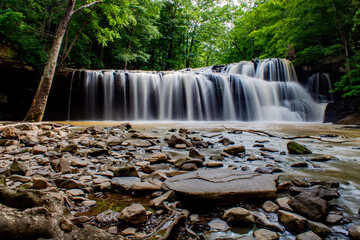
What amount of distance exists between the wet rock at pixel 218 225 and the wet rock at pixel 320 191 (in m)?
0.81

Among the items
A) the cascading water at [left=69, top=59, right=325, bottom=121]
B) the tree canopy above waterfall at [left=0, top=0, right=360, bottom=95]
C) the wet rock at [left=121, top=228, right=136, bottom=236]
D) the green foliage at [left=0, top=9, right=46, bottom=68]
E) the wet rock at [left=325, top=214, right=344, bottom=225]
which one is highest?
the tree canopy above waterfall at [left=0, top=0, right=360, bottom=95]

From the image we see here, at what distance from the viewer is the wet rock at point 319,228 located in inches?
42.3

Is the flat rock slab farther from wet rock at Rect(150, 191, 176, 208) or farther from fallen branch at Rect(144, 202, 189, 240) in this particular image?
fallen branch at Rect(144, 202, 189, 240)

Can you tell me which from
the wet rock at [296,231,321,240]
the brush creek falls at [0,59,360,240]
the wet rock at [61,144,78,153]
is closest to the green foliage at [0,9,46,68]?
the brush creek falls at [0,59,360,240]

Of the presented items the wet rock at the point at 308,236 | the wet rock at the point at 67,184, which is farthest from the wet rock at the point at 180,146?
the wet rock at the point at 308,236

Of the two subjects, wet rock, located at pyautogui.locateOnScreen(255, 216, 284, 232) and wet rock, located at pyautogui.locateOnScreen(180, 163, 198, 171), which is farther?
wet rock, located at pyautogui.locateOnScreen(180, 163, 198, 171)

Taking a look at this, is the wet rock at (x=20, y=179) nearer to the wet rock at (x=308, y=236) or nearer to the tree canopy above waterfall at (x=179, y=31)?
the wet rock at (x=308, y=236)

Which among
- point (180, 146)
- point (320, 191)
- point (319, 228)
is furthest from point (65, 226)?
point (180, 146)

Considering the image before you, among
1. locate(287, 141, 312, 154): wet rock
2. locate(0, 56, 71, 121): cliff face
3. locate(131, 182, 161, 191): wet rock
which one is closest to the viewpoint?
locate(131, 182, 161, 191): wet rock

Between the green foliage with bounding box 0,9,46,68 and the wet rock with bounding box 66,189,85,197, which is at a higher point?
the green foliage with bounding box 0,9,46,68

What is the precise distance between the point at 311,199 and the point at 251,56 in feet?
87.7

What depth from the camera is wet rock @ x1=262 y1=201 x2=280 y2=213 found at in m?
1.33

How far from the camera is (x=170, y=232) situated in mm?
1001

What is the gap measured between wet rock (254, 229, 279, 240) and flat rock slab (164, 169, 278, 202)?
1.14ft
